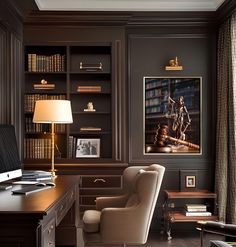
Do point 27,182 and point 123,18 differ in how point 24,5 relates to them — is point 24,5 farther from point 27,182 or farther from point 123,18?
point 27,182

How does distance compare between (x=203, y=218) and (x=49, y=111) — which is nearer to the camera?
(x=49, y=111)

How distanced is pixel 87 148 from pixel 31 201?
2.84 meters

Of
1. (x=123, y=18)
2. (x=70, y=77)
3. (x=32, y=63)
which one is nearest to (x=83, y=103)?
(x=70, y=77)

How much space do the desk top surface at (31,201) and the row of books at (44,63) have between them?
2242 mm

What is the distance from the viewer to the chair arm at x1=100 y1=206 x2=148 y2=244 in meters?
3.75

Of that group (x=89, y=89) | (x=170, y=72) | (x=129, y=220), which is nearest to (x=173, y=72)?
(x=170, y=72)

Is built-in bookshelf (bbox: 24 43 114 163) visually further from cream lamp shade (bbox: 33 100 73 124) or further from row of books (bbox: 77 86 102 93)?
cream lamp shade (bbox: 33 100 73 124)

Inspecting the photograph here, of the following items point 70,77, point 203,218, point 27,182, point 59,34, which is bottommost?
point 203,218

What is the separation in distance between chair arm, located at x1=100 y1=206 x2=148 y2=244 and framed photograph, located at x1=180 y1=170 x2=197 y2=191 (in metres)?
1.73

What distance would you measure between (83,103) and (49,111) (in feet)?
4.19

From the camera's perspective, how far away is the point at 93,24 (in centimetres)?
533

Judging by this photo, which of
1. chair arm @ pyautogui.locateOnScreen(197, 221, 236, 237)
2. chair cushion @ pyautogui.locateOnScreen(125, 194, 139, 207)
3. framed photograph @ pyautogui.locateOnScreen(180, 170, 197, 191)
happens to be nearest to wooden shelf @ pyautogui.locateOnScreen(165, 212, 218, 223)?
framed photograph @ pyautogui.locateOnScreen(180, 170, 197, 191)

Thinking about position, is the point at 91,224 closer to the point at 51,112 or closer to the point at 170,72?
the point at 51,112

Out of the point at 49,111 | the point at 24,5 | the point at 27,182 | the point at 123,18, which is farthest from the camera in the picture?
the point at 123,18
